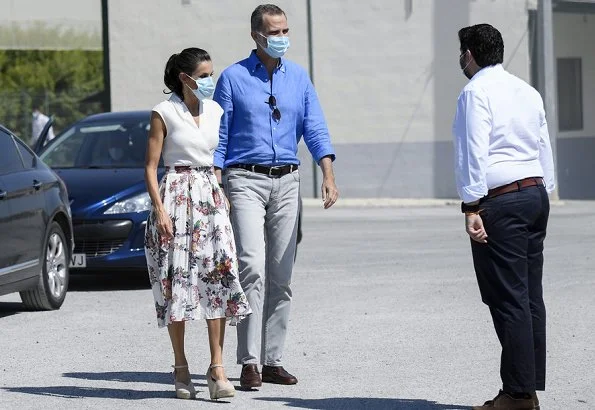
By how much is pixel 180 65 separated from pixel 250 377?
1689 millimetres

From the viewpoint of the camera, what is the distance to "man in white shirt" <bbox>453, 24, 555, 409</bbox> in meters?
6.87

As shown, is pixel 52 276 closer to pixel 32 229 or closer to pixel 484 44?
pixel 32 229

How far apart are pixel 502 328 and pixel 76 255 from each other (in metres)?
6.56

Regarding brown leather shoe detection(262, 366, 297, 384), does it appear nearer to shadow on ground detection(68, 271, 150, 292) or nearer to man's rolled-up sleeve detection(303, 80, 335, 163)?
man's rolled-up sleeve detection(303, 80, 335, 163)

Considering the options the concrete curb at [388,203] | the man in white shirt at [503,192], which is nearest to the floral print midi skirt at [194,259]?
the man in white shirt at [503,192]

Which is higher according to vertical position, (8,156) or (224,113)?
(224,113)

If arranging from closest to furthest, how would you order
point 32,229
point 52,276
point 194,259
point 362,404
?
point 362,404
point 194,259
point 32,229
point 52,276

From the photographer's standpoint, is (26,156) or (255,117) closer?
(255,117)

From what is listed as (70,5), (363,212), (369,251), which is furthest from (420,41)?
(369,251)

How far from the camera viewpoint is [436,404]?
24.6 ft

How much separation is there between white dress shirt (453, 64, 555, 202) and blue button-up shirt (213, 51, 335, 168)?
149cm

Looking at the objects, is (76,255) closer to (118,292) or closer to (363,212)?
(118,292)

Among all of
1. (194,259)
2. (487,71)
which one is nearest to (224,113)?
(194,259)

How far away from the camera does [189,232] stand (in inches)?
307
